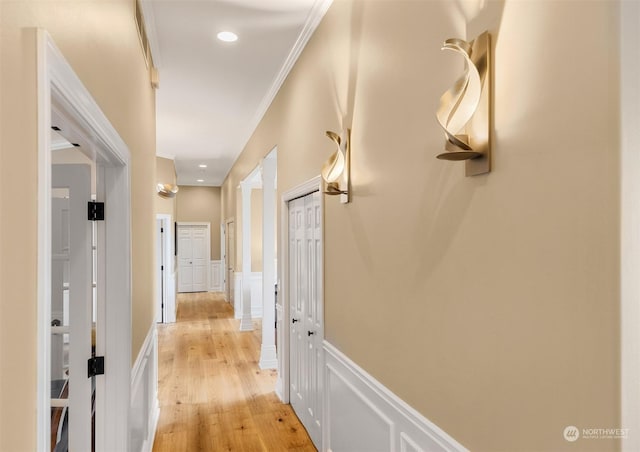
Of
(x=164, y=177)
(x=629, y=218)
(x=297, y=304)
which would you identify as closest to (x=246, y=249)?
(x=164, y=177)

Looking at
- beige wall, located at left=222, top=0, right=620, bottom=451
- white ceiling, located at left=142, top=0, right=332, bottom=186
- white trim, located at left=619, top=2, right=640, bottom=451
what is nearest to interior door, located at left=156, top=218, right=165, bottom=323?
white ceiling, located at left=142, top=0, right=332, bottom=186

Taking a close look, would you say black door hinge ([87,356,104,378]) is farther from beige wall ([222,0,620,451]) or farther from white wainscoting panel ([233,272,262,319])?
white wainscoting panel ([233,272,262,319])

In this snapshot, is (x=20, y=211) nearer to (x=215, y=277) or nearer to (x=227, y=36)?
(x=227, y=36)

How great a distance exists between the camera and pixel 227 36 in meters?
3.12

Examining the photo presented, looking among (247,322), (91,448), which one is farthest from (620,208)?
(247,322)

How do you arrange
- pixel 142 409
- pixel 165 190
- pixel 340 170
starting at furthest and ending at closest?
1. pixel 165 190
2. pixel 142 409
3. pixel 340 170

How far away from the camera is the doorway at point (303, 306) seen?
299 centimetres

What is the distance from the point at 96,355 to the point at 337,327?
1.27 m

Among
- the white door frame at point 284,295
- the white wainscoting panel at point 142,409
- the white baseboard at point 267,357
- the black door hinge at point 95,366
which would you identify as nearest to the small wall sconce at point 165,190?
the white baseboard at point 267,357

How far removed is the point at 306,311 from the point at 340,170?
1.37m

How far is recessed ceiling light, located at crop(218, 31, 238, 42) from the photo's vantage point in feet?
10.1

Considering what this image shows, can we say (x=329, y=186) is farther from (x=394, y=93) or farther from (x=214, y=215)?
(x=214, y=215)

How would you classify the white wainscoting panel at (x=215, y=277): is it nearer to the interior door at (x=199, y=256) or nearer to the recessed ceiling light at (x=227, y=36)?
the interior door at (x=199, y=256)
